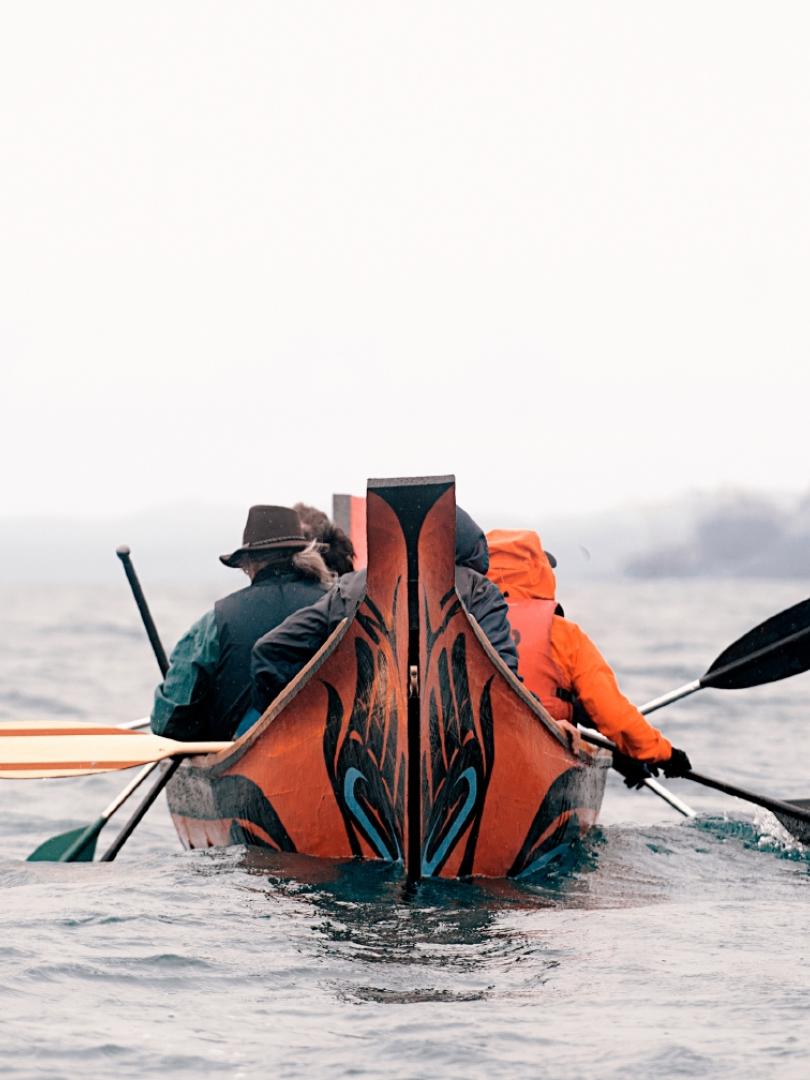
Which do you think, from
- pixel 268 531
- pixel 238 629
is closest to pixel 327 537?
pixel 268 531

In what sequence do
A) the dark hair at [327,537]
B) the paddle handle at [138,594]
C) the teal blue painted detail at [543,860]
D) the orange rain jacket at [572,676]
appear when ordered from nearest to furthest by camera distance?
the teal blue painted detail at [543,860] → the orange rain jacket at [572,676] → the dark hair at [327,537] → the paddle handle at [138,594]

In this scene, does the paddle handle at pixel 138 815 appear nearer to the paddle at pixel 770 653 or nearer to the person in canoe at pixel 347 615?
the person in canoe at pixel 347 615

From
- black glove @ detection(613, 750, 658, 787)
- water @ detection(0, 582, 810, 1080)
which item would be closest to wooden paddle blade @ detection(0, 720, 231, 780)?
water @ detection(0, 582, 810, 1080)

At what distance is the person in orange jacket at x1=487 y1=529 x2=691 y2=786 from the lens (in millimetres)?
6820

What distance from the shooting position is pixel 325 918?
5.21 meters

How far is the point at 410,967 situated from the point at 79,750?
7.99 feet

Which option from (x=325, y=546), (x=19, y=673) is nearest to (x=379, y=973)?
(x=325, y=546)

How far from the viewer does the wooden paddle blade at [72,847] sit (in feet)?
23.6

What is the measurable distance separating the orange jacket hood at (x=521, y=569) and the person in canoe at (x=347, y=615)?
1.03 meters

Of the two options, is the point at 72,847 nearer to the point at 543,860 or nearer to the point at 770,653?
the point at 543,860

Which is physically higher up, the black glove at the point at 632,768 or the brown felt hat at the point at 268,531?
the brown felt hat at the point at 268,531

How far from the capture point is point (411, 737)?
5523mm

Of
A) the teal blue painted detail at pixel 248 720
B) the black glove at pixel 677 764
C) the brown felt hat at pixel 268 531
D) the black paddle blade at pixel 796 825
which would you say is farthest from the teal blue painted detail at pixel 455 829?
the black paddle blade at pixel 796 825

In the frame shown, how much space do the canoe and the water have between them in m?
0.17
